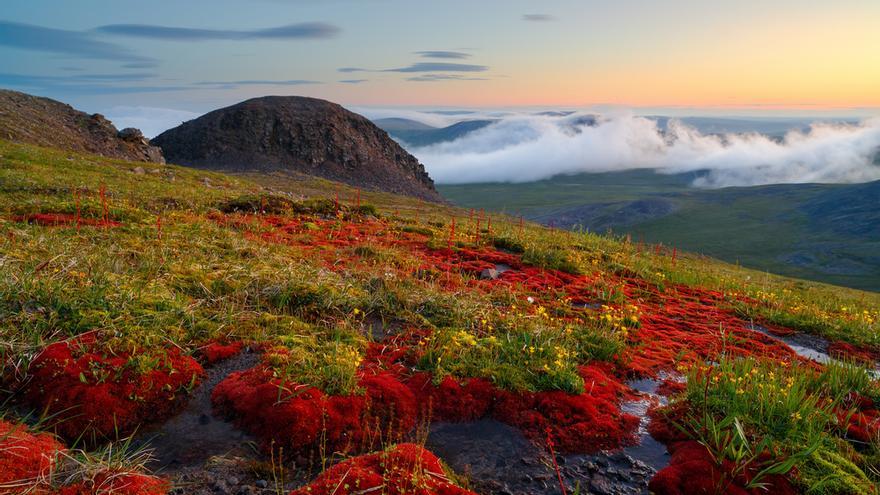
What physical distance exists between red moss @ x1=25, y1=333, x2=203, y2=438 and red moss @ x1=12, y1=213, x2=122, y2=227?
750 centimetres

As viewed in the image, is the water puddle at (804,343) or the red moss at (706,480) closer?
the red moss at (706,480)

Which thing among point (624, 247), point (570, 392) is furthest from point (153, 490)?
point (624, 247)

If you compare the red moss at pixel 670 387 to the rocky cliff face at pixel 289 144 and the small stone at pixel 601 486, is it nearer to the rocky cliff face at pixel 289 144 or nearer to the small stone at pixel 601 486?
the small stone at pixel 601 486

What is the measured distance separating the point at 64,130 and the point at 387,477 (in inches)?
2328

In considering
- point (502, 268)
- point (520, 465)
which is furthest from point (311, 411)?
point (502, 268)

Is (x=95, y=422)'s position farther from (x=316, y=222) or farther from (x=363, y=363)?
(x=316, y=222)

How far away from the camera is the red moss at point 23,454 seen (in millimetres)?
4328

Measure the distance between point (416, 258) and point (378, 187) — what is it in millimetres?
71482

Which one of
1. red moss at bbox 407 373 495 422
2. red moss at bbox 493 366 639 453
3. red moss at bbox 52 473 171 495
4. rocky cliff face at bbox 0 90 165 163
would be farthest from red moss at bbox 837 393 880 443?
rocky cliff face at bbox 0 90 165 163

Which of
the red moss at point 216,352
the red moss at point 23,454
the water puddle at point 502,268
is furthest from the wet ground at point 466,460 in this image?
the water puddle at point 502,268

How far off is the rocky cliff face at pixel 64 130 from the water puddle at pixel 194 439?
46.4m

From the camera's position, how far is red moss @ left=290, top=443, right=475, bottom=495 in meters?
4.55

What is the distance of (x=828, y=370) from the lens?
7.67 meters

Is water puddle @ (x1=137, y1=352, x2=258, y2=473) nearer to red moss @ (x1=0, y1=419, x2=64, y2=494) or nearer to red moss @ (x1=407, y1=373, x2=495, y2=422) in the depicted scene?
red moss @ (x1=0, y1=419, x2=64, y2=494)
